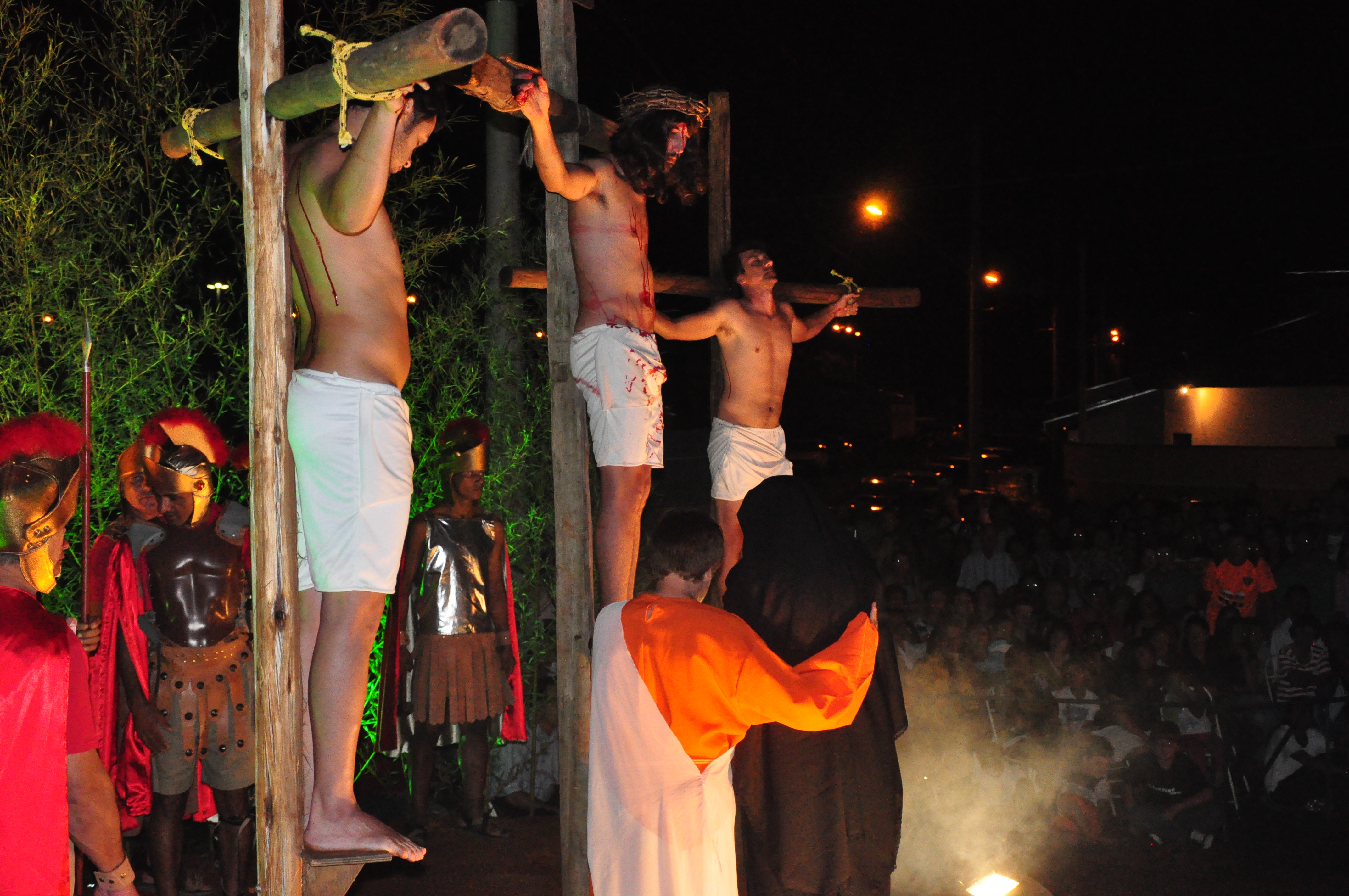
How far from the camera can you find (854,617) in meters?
3.62

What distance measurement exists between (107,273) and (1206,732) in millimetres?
7214

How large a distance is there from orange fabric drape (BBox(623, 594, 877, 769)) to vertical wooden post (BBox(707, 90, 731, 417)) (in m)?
2.25

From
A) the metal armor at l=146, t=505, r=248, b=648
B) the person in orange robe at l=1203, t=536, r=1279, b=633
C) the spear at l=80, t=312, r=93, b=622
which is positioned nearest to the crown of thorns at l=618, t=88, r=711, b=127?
the spear at l=80, t=312, r=93, b=622

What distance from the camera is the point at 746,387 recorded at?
5.45 m

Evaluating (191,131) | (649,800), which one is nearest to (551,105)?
(191,131)

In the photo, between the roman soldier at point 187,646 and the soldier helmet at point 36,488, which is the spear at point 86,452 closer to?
the soldier helmet at point 36,488

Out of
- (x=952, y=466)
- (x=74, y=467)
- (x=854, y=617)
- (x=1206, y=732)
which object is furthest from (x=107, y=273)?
(x=952, y=466)

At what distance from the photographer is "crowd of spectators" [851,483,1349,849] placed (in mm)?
6945

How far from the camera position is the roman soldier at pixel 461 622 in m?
6.57

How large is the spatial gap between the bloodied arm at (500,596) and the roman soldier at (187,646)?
166 centimetres

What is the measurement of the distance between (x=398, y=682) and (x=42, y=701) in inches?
157

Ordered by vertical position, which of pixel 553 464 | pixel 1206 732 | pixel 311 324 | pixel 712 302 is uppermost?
pixel 712 302

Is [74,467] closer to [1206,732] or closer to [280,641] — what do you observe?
[280,641]

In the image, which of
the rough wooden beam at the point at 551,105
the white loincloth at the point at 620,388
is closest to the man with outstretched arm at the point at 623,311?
the white loincloth at the point at 620,388
